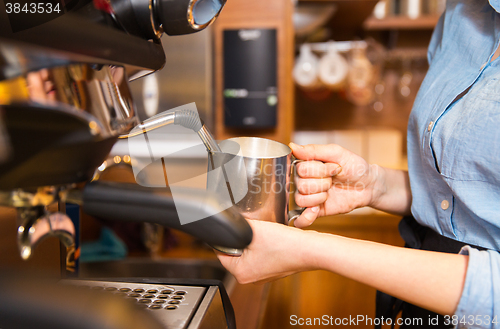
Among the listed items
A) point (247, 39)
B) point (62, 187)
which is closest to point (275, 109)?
point (247, 39)

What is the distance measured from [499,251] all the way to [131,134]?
44 cm

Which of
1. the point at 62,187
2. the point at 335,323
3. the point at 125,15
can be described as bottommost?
the point at 335,323

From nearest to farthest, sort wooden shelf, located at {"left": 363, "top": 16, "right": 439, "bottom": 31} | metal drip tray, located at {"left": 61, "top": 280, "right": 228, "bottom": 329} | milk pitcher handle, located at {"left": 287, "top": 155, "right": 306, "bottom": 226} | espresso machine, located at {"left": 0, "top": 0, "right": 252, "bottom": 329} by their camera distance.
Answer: espresso machine, located at {"left": 0, "top": 0, "right": 252, "bottom": 329}
metal drip tray, located at {"left": 61, "top": 280, "right": 228, "bottom": 329}
milk pitcher handle, located at {"left": 287, "top": 155, "right": 306, "bottom": 226}
wooden shelf, located at {"left": 363, "top": 16, "right": 439, "bottom": 31}

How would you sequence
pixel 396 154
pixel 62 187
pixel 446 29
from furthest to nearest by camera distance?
1. pixel 396 154
2. pixel 446 29
3. pixel 62 187

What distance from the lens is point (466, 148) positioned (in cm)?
45

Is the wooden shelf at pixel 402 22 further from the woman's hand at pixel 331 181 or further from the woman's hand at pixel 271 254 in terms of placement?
the woman's hand at pixel 271 254

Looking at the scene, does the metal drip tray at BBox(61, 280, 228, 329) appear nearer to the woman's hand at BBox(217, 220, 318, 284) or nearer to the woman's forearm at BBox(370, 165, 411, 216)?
the woman's hand at BBox(217, 220, 318, 284)

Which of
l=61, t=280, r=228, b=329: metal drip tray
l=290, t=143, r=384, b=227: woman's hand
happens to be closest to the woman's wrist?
l=290, t=143, r=384, b=227: woman's hand

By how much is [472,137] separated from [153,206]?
369mm

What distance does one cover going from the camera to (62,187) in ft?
0.91

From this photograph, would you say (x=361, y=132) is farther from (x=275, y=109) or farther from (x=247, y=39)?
(x=247, y=39)

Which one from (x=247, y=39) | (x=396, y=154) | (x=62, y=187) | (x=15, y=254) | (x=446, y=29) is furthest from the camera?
(x=396, y=154)

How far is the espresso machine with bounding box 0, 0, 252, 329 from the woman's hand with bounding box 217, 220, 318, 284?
100 mm

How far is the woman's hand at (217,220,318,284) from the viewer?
431mm
